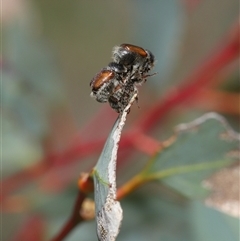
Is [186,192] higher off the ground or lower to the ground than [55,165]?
higher

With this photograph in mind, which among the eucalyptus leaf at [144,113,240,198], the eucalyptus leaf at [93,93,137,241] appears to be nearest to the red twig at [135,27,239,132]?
the eucalyptus leaf at [144,113,240,198]

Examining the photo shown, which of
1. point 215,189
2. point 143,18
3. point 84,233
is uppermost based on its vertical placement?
point 143,18

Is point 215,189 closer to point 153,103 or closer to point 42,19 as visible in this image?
point 153,103

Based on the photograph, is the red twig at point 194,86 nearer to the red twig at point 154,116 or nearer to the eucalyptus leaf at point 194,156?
the red twig at point 154,116

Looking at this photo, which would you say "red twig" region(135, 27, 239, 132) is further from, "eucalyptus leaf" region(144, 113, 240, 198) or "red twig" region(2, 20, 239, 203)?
"eucalyptus leaf" region(144, 113, 240, 198)

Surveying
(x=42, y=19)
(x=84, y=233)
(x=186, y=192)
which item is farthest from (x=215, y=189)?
→ (x=42, y=19)
